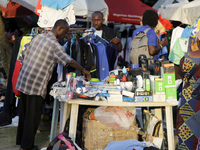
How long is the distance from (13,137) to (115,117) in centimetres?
223

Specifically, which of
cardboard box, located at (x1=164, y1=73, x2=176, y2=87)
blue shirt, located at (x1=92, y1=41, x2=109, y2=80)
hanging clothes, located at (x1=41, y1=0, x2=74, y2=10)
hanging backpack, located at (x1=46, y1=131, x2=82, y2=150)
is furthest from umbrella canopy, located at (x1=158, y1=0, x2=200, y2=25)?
hanging backpack, located at (x1=46, y1=131, x2=82, y2=150)

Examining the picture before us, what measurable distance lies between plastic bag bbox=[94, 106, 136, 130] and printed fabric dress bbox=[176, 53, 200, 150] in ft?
1.98

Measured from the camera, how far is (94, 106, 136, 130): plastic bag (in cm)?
289

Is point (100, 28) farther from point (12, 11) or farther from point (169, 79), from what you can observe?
point (12, 11)

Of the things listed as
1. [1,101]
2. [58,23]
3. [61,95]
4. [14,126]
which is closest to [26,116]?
[61,95]

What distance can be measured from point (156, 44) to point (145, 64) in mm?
771

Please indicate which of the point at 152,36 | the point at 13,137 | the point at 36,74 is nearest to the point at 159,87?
the point at 152,36

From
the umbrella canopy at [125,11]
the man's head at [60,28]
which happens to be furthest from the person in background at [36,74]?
the umbrella canopy at [125,11]

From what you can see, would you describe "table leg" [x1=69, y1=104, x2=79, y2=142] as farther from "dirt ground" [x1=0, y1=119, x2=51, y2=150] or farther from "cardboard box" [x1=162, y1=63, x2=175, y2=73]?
"dirt ground" [x1=0, y1=119, x2=51, y2=150]

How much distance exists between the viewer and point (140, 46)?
12.9 ft

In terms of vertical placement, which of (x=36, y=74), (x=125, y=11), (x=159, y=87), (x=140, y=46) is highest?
(x=125, y=11)

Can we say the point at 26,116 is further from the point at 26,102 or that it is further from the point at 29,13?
the point at 29,13

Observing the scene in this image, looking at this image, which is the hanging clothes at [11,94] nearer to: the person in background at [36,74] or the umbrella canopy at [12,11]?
the person in background at [36,74]

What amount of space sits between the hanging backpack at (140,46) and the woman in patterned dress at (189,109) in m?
1.12
